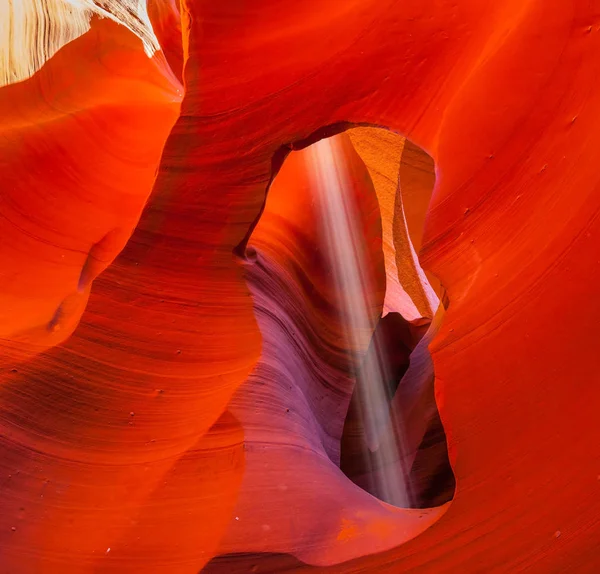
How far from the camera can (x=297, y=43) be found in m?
1.88

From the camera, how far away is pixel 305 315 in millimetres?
2062

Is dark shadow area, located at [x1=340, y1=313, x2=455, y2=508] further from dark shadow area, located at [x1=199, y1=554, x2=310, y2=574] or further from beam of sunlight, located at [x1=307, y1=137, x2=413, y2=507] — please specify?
dark shadow area, located at [x1=199, y1=554, x2=310, y2=574]

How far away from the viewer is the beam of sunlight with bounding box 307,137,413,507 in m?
2.05

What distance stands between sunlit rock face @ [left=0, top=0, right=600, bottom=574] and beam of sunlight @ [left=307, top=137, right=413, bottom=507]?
2 centimetres

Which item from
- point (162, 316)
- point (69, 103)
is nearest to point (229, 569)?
point (162, 316)

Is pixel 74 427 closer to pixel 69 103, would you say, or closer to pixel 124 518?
pixel 124 518

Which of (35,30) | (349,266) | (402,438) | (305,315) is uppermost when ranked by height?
(35,30)

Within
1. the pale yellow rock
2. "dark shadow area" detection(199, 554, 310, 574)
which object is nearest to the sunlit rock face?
"dark shadow area" detection(199, 554, 310, 574)

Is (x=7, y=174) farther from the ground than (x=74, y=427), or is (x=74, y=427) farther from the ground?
(x=7, y=174)

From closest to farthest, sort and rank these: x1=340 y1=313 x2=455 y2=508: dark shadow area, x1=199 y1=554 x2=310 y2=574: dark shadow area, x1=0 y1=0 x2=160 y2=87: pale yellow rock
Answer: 1. x1=199 y1=554 x2=310 y2=574: dark shadow area
2. x1=340 y1=313 x2=455 y2=508: dark shadow area
3. x1=0 y1=0 x2=160 y2=87: pale yellow rock

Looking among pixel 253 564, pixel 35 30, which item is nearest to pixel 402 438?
pixel 253 564

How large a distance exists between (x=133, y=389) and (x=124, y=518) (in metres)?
0.36

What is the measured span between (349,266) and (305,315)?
0.36 metres

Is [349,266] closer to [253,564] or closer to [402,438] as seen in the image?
[402,438]
